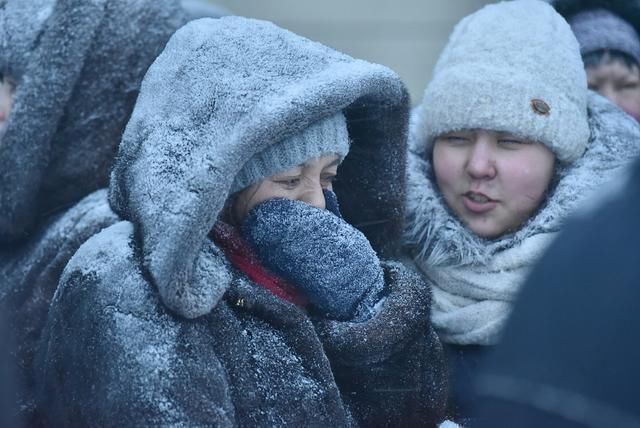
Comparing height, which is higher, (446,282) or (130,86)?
(130,86)

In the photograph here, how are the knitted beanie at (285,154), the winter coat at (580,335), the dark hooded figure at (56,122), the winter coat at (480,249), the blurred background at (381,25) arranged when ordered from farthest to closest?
the blurred background at (381,25), the dark hooded figure at (56,122), the winter coat at (480,249), the knitted beanie at (285,154), the winter coat at (580,335)

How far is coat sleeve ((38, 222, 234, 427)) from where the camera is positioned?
5.58ft

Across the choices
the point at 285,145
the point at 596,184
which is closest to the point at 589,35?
the point at 596,184

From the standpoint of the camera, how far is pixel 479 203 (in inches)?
95.7

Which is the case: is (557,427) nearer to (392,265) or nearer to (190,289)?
(190,289)

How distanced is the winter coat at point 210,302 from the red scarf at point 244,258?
0.13 feet

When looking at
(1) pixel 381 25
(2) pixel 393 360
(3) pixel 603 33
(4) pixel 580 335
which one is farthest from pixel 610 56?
(1) pixel 381 25

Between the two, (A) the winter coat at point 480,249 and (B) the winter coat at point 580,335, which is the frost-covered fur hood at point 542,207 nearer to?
(A) the winter coat at point 480,249

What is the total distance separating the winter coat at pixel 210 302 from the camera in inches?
67.9

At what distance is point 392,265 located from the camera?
2.13 meters

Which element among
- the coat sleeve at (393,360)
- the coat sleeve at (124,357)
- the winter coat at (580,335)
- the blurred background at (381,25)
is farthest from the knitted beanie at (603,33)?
the blurred background at (381,25)

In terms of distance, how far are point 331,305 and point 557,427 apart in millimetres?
869

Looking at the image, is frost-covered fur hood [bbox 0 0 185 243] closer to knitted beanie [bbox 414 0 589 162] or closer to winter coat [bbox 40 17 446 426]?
winter coat [bbox 40 17 446 426]

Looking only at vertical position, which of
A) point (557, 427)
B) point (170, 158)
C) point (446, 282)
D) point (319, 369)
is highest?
point (557, 427)
